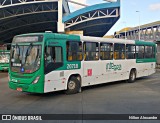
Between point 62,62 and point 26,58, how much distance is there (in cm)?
155

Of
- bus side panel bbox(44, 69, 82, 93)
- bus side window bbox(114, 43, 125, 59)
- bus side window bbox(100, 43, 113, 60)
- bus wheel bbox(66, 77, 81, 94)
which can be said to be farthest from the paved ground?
bus side window bbox(114, 43, 125, 59)

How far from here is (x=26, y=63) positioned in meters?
9.41

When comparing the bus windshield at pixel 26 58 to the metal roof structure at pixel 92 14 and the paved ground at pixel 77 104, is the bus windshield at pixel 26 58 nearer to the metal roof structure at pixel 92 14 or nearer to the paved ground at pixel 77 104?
the paved ground at pixel 77 104

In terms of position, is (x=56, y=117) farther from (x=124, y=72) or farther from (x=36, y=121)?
(x=124, y=72)

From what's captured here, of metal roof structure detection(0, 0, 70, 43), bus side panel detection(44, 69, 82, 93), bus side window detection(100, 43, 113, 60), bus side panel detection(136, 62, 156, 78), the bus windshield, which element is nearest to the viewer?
the bus windshield

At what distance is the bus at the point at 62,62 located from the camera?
9312 millimetres

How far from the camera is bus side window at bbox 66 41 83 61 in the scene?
1060 cm

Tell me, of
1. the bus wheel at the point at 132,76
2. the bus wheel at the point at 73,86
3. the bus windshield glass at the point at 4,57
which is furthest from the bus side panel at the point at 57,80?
the bus windshield glass at the point at 4,57

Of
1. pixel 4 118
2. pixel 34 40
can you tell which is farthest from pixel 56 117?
pixel 34 40

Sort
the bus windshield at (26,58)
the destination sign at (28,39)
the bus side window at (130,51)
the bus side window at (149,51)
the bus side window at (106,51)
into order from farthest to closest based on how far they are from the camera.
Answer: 1. the bus side window at (149,51)
2. the bus side window at (130,51)
3. the bus side window at (106,51)
4. the destination sign at (28,39)
5. the bus windshield at (26,58)

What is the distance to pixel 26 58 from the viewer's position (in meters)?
9.44

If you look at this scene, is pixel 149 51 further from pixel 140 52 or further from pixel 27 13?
pixel 27 13

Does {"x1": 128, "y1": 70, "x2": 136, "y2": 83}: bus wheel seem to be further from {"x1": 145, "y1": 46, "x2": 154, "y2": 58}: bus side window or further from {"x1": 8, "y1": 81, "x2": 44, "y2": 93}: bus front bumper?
{"x1": 8, "y1": 81, "x2": 44, "y2": 93}: bus front bumper

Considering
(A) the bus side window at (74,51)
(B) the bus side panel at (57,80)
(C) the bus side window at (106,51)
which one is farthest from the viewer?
(C) the bus side window at (106,51)
